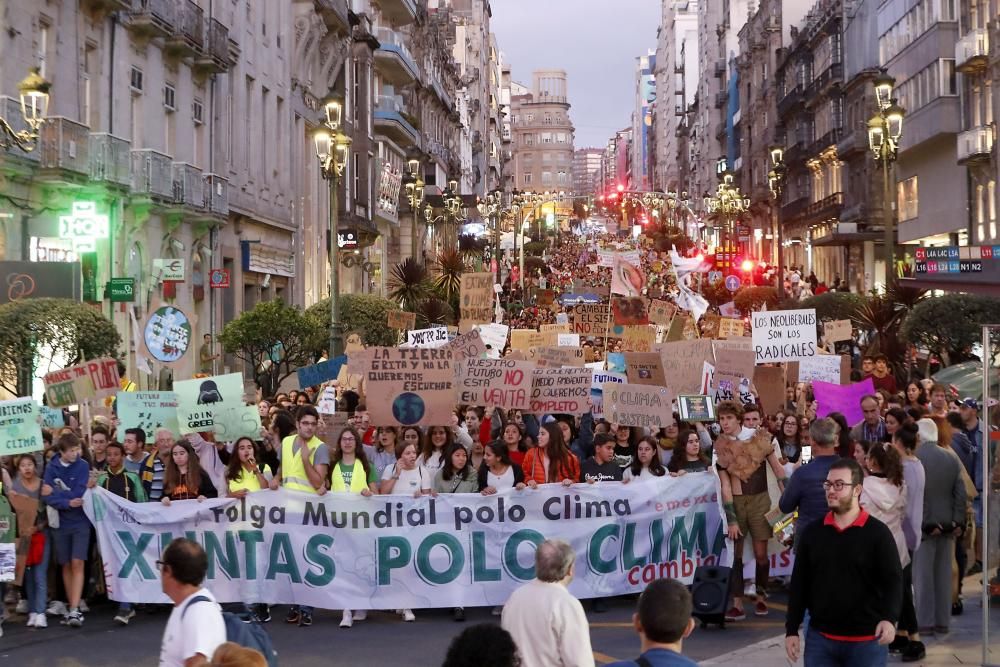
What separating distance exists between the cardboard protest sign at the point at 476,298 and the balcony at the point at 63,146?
712 cm

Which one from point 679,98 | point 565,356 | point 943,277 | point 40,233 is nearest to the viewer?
point 943,277

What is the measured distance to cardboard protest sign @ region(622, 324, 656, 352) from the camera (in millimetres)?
24645

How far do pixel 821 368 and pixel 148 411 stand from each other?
28.2 feet

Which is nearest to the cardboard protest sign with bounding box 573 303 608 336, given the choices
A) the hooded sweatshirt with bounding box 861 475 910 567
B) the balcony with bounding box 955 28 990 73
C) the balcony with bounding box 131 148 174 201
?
the balcony with bounding box 131 148 174 201

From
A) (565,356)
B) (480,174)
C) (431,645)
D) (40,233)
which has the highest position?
(480,174)

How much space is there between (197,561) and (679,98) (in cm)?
18048

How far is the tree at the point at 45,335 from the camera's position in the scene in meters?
18.7

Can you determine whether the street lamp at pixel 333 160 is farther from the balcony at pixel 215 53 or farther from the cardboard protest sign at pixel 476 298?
the balcony at pixel 215 53

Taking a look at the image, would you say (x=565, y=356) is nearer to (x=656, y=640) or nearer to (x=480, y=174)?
(x=656, y=640)

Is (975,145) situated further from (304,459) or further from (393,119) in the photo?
(304,459)

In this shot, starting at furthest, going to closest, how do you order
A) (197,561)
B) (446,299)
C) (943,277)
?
(446,299)
(943,277)
(197,561)

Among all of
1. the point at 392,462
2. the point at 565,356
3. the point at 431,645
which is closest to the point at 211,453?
the point at 392,462

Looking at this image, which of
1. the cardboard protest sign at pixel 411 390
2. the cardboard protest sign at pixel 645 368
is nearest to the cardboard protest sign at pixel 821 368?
the cardboard protest sign at pixel 645 368

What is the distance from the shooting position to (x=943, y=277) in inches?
581
